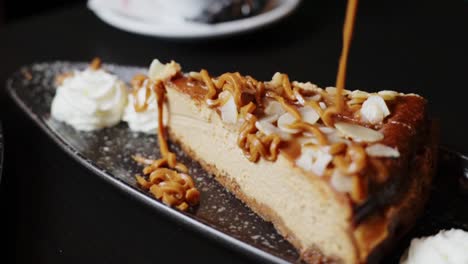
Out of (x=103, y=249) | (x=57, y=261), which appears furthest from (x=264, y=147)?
(x=57, y=261)

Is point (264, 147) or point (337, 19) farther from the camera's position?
point (337, 19)

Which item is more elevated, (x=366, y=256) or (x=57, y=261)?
(x=366, y=256)

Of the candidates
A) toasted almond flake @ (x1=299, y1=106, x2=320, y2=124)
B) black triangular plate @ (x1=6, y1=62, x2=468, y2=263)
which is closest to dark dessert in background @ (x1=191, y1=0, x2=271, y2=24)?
black triangular plate @ (x1=6, y1=62, x2=468, y2=263)

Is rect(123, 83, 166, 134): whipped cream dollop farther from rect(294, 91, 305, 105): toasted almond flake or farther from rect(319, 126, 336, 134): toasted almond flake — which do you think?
rect(319, 126, 336, 134): toasted almond flake

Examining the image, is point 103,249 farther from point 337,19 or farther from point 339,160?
point 337,19

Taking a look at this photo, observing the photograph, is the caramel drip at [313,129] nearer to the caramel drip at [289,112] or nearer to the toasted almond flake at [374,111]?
the caramel drip at [289,112]

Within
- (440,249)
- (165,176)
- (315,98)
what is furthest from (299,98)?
(440,249)

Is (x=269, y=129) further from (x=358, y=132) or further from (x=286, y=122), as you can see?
(x=358, y=132)

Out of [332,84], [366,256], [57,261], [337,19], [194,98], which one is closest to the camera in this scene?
[366,256]
